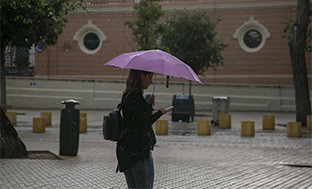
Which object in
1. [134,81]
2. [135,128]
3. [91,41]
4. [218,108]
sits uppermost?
[91,41]

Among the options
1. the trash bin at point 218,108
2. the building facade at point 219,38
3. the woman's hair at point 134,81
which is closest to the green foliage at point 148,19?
the trash bin at point 218,108

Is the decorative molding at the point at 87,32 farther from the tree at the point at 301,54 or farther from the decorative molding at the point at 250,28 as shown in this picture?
the tree at the point at 301,54

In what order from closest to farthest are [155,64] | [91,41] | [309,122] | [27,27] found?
1. [155,64]
2. [309,122]
3. [27,27]
4. [91,41]

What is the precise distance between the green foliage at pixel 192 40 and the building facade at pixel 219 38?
5.06 m

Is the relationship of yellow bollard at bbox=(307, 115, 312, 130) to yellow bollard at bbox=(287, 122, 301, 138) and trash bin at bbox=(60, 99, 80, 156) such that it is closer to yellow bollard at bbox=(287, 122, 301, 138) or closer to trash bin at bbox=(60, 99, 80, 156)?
yellow bollard at bbox=(287, 122, 301, 138)

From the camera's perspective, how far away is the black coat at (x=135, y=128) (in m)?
4.43

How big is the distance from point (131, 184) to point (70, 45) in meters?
32.2

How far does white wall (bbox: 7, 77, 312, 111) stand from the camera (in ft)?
103

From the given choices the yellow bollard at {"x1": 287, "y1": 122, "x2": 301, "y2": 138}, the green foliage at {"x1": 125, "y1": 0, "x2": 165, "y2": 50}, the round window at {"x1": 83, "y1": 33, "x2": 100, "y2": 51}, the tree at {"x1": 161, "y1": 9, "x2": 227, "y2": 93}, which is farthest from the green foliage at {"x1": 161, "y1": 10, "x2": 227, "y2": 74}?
the yellow bollard at {"x1": 287, "y1": 122, "x2": 301, "y2": 138}

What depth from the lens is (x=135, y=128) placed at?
446 cm

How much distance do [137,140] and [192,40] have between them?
2216 centimetres

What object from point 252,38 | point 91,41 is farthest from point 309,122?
point 91,41

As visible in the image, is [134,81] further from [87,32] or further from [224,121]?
[87,32]

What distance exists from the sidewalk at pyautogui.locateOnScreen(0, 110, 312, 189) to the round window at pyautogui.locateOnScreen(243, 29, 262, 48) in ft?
60.2
